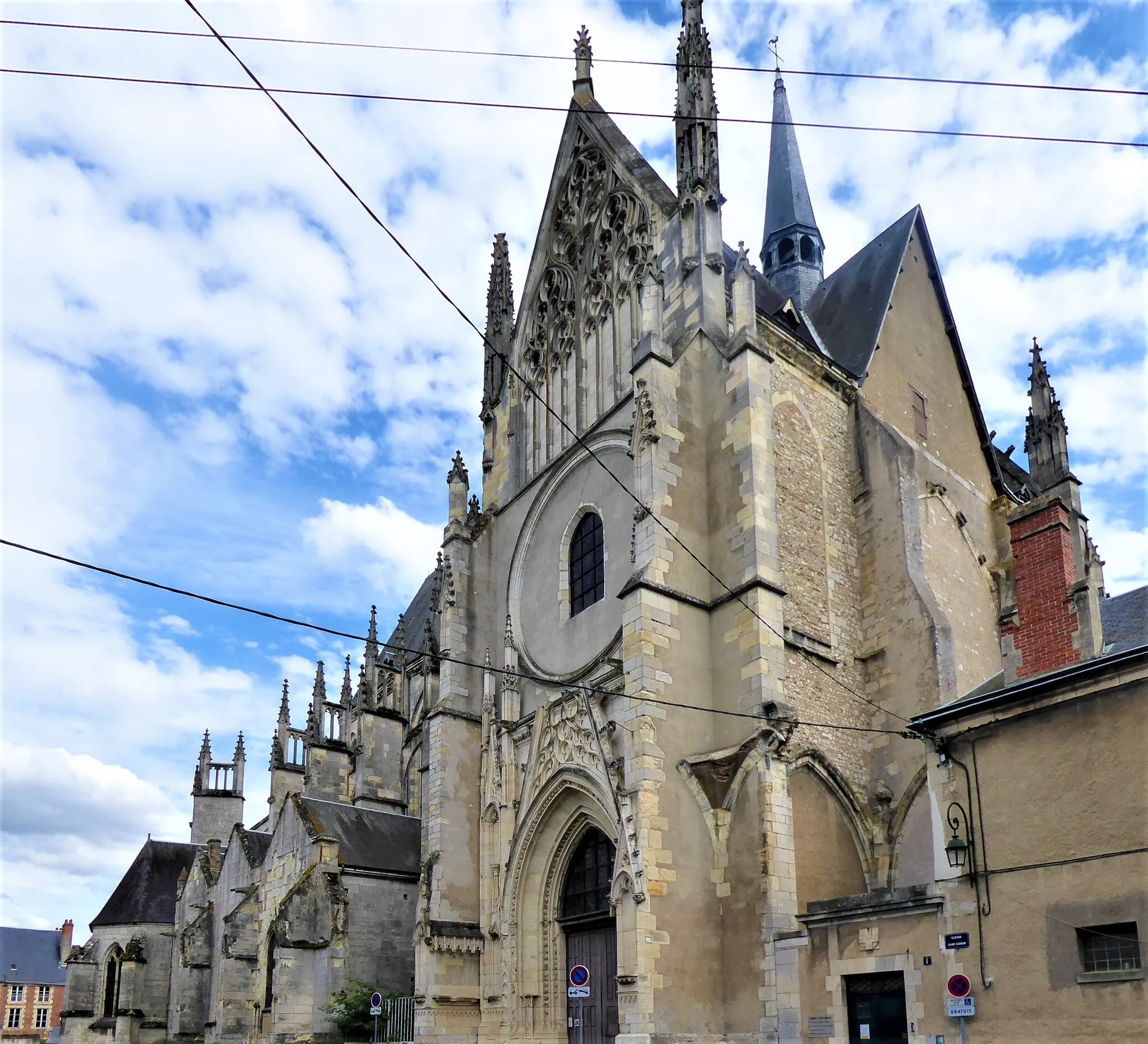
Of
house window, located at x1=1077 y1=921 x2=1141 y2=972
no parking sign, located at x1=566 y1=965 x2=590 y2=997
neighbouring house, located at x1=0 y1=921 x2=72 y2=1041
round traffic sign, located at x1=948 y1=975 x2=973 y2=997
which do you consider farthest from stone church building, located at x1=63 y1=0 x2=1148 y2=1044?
neighbouring house, located at x1=0 y1=921 x2=72 y2=1041

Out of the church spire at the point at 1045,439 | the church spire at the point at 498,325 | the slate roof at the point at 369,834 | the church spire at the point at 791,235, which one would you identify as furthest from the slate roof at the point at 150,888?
the church spire at the point at 1045,439

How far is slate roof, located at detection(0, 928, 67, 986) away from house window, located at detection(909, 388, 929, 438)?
64.5 meters

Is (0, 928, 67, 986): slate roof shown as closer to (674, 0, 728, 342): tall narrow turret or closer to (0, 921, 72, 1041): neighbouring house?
(0, 921, 72, 1041): neighbouring house

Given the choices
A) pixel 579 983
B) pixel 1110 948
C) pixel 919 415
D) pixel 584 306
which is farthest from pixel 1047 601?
pixel 584 306

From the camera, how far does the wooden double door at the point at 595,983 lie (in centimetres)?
1734

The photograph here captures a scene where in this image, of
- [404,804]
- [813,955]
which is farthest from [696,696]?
[404,804]

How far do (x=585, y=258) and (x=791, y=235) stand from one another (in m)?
13.0

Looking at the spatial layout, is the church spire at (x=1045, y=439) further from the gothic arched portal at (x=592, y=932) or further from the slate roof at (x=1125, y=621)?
the gothic arched portal at (x=592, y=932)

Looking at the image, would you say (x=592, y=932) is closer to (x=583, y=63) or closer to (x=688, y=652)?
(x=688, y=652)

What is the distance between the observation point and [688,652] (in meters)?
17.1

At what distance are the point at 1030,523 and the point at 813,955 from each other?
5.99 metres

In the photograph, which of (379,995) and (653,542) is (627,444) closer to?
(653,542)

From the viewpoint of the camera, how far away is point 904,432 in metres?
22.5

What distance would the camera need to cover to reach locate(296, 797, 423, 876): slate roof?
82.1 feet
